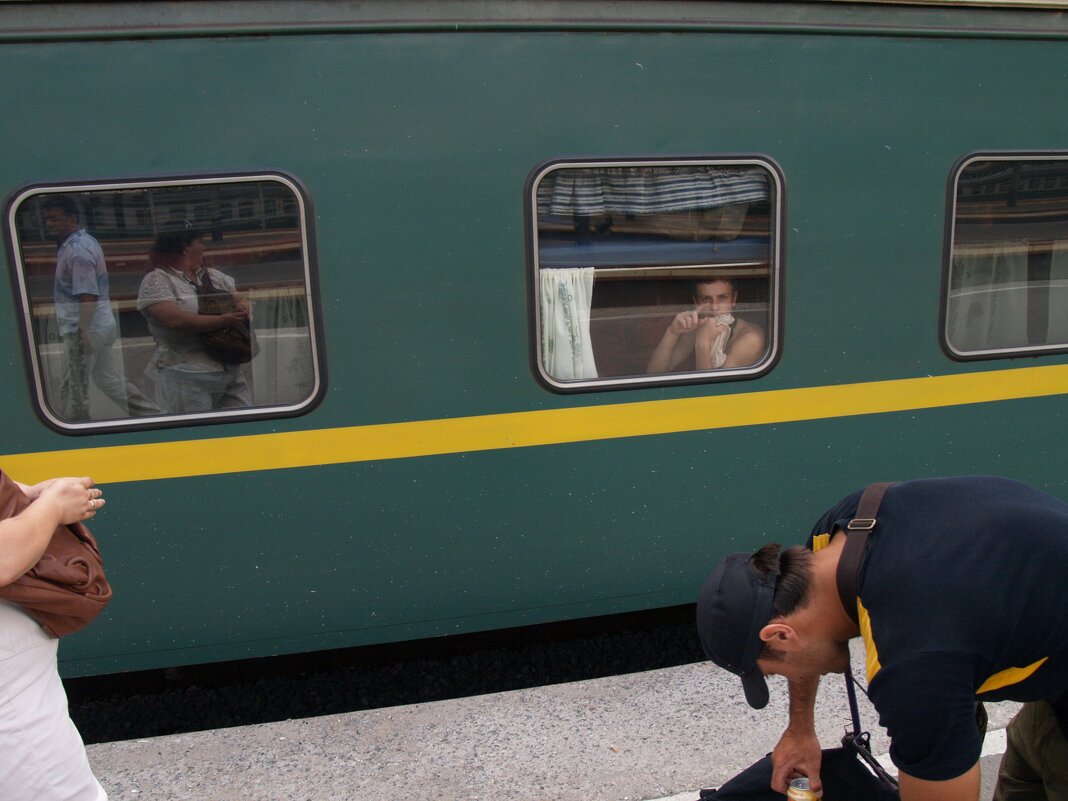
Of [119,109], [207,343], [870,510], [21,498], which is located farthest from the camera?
[207,343]

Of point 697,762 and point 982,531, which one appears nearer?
point 982,531

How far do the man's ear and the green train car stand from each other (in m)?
1.72

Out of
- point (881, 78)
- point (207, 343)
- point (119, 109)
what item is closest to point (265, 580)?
point (207, 343)

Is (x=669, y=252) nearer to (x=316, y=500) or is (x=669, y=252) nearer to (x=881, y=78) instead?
(x=881, y=78)

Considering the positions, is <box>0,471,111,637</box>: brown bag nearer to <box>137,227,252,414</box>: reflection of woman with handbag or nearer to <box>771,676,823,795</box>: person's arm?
<box>137,227,252,414</box>: reflection of woman with handbag

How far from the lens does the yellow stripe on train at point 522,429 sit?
3076 millimetres

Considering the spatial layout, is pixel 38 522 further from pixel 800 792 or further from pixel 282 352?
pixel 800 792

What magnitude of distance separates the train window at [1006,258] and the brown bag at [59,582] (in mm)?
3175

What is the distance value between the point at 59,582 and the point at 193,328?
138 centimetres

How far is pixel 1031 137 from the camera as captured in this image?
11.9 feet

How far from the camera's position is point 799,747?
2.04 m

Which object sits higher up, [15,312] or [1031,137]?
[1031,137]

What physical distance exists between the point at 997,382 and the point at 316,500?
2782mm

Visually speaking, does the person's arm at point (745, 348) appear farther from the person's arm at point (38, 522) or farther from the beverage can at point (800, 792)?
the person's arm at point (38, 522)
